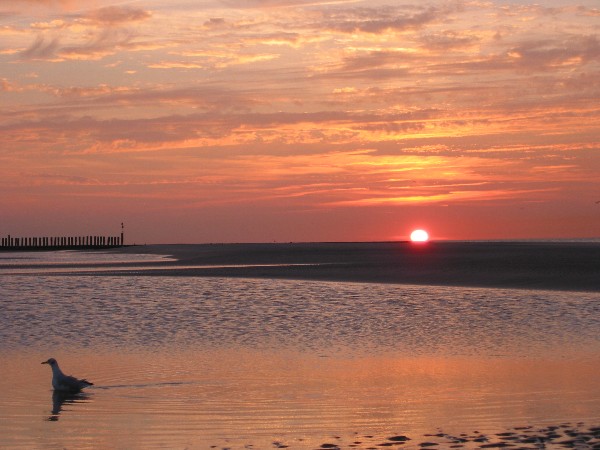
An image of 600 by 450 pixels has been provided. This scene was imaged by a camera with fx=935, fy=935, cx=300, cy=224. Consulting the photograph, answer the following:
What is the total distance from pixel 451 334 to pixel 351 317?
16.4ft

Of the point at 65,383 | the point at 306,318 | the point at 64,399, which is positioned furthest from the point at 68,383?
the point at 306,318

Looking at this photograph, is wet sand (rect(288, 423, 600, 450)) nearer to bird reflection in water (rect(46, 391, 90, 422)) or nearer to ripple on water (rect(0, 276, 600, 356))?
bird reflection in water (rect(46, 391, 90, 422))

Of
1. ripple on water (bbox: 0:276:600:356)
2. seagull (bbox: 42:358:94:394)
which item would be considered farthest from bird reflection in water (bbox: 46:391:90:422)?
ripple on water (bbox: 0:276:600:356)

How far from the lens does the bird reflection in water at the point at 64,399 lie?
50.1 feet

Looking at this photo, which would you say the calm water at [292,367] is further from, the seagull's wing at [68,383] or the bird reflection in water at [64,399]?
the seagull's wing at [68,383]

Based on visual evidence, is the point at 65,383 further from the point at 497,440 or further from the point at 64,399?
the point at 497,440

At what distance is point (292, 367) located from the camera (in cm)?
1953

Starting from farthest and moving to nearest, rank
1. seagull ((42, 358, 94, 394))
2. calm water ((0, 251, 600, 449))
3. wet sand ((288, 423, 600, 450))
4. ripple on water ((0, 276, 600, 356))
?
ripple on water ((0, 276, 600, 356)) < seagull ((42, 358, 94, 394)) < calm water ((0, 251, 600, 449)) < wet sand ((288, 423, 600, 450))

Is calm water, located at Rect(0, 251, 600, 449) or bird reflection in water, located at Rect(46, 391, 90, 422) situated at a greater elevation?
calm water, located at Rect(0, 251, 600, 449)

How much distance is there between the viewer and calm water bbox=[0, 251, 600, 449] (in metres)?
13.6

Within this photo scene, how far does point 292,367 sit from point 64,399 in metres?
5.26

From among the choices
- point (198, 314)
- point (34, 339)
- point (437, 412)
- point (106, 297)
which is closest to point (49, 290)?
point (106, 297)

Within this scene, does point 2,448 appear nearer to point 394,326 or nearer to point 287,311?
point 394,326

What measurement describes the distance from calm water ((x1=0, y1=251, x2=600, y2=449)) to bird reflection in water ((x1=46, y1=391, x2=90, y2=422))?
0.08 m
